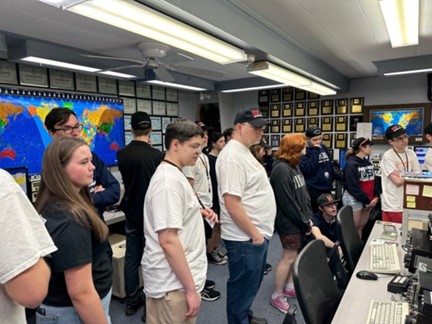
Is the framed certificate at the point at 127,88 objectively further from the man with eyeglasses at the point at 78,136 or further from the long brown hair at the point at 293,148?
the long brown hair at the point at 293,148

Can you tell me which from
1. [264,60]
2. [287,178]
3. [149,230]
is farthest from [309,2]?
[149,230]

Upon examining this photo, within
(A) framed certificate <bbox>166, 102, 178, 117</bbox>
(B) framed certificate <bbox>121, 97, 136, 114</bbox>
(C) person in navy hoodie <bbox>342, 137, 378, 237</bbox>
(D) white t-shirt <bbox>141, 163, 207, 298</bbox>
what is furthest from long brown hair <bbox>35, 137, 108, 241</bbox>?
(A) framed certificate <bbox>166, 102, 178, 117</bbox>

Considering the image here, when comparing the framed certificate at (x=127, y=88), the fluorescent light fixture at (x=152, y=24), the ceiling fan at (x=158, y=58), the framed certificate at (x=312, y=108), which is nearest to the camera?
the fluorescent light fixture at (x=152, y=24)

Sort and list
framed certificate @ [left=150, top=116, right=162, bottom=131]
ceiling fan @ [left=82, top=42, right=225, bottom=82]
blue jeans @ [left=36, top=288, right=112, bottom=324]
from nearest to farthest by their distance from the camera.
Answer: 1. blue jeans @ [left=36, top=288, right=112, bottom=324]
2. ceiling fan @ [left=82, top=42, right=225, bottom=82]
3. framed certificate @ [left=150, top=116, right=162, bottom=131]

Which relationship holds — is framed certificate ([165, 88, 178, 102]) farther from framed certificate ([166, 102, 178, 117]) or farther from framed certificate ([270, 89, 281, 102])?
framed certificate ([270, 89, 281, 102])

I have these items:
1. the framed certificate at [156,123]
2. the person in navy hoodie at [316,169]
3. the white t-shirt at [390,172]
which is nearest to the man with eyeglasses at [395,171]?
the white t-shirt at [390,172]

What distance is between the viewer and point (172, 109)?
555 centimetres

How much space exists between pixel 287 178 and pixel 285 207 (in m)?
0.23

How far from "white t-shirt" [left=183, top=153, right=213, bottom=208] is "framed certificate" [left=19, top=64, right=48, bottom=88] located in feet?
7.16

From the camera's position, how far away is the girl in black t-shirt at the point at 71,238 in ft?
3.26

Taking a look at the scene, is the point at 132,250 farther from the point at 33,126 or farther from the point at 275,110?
the point at 275,110

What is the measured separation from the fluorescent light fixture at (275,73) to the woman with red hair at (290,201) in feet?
3.82

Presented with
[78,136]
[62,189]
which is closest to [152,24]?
[78,136]

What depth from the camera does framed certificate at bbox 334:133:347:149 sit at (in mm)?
5551
